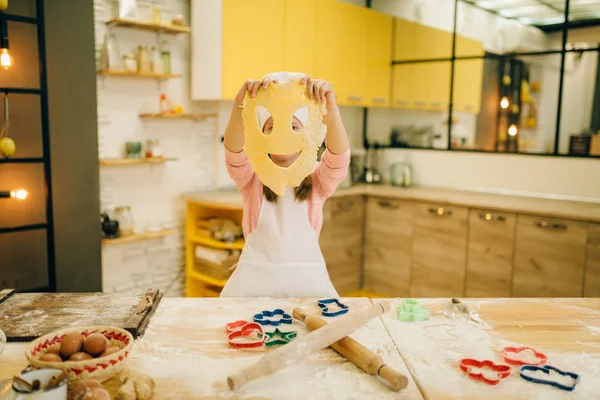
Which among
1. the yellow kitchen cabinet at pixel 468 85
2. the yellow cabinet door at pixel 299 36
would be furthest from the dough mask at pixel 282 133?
the yellow kitchen cabinet at pixel 468 85

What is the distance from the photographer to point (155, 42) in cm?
375

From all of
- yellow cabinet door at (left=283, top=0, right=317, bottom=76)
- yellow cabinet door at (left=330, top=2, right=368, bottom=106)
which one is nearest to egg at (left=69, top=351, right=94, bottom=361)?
yellow cabinet door at (left=283, top=0, right=317, bottom=76)

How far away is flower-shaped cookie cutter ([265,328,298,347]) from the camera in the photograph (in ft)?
4.78

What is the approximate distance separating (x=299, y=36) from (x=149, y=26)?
1.17m

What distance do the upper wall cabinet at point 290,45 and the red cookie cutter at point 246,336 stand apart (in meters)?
2.45

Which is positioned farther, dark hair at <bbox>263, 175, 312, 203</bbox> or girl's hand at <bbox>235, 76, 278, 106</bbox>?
dark hair at <bbox>263, 175, 312, 203</bbox>

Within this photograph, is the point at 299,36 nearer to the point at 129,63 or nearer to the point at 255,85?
the point at 129,63

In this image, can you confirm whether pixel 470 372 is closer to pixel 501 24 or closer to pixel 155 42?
pixel 155 42

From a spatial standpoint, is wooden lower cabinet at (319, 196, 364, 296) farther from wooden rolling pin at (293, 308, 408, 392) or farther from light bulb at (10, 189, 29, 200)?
wooden rolling pin at (293, 308, 408, 392)

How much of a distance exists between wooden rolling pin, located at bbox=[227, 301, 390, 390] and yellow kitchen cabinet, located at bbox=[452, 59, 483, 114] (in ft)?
12.7

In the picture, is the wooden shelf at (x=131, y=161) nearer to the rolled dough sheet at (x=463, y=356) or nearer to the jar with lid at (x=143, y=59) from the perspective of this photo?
the jar with lid at (x=143, y=59)

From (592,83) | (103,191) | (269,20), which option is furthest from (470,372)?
(592,83)

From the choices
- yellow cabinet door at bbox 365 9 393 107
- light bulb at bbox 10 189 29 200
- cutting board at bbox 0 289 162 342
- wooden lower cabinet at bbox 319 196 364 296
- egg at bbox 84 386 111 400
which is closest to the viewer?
egg at bbox 84 386 111 400

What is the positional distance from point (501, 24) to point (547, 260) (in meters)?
2.84
